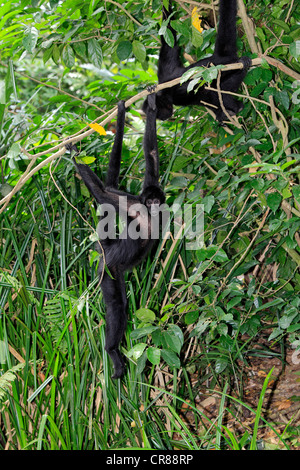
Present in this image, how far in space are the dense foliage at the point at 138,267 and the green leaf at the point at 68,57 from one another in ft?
0.04

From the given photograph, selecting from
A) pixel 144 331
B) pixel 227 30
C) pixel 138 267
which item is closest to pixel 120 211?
pixel 138 267

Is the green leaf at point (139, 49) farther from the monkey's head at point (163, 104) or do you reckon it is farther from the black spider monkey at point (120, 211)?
the monkey's head at point (163, 104)

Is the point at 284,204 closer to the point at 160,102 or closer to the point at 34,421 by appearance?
the point at 160,102

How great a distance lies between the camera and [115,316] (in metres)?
3.25

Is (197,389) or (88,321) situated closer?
(88,321)

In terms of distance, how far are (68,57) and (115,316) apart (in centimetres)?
173

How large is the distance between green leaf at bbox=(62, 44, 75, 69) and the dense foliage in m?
0.01

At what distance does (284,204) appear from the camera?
291cm

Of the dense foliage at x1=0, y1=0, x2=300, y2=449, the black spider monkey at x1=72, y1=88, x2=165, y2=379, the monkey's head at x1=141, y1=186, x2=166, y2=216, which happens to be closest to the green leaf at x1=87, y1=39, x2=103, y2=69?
the dense foliage at x1=0, y1=0, x2=300, y2=449

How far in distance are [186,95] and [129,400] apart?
87.1 inches

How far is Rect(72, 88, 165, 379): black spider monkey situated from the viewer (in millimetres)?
3035

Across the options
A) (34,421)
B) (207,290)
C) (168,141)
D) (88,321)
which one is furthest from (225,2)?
(34,421)

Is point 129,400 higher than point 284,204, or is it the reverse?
point 284,204

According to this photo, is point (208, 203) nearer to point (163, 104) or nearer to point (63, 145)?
point (63, 145)
